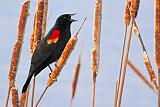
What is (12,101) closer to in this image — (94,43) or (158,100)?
(94,43)

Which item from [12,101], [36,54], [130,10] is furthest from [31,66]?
[130,10]

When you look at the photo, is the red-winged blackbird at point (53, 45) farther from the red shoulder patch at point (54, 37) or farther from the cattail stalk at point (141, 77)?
the cattail stalk at point (141, 77)

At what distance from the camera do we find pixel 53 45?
4770 mm

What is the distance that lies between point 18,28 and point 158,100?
1.19 meters

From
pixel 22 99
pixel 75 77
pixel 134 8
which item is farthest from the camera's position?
pixel 22 99

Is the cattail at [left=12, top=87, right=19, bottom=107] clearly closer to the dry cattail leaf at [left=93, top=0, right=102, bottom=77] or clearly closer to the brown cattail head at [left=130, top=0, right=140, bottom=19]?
the dry cattail leaf at [left=93, top=0, right=102, bottom=77]

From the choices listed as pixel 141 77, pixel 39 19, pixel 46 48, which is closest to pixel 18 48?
pixel 39 19

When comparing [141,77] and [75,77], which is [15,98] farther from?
[141,77]

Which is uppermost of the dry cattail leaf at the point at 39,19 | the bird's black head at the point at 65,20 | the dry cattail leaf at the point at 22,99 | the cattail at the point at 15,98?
the dry cattail leaf at the point at 39,19

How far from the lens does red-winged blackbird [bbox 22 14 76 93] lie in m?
4.33

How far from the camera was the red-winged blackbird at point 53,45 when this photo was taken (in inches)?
170

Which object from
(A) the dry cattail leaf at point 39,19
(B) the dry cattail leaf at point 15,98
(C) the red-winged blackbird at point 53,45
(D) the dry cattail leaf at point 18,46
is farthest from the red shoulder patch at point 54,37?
(B) the dry cattail leaf at point 15,98

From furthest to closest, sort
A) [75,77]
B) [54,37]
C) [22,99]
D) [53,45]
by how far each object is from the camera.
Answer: [54,37]
[53,45]
[22,99]
[75,77]

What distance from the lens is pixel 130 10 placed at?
2486 millimetres
